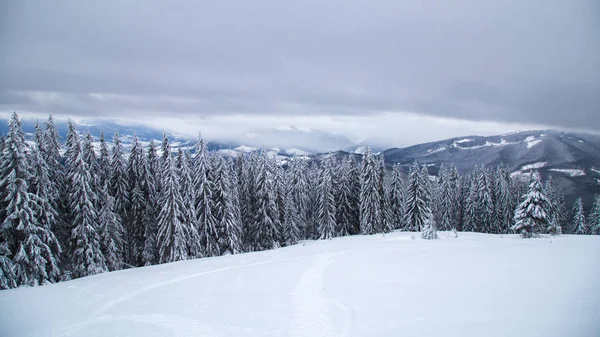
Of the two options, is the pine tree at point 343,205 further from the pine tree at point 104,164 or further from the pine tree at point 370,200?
the pine tree at point 104,164

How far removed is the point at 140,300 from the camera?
1395 cm

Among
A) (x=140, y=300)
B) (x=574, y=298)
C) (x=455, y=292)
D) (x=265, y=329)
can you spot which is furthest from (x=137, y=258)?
(x=574, y=298)

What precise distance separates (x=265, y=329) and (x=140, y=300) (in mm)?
7429

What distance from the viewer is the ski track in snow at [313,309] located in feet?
30.5

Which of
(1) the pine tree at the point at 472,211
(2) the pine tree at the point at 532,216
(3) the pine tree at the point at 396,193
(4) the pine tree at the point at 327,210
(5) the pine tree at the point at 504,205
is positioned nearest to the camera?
(2) the pine tree at the point at 532,216

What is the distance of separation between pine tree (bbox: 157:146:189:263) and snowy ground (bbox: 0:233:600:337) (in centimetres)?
1462

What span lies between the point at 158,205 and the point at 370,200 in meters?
28.8

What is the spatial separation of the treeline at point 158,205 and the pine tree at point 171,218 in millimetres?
106

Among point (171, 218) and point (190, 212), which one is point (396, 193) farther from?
point (171, 218)

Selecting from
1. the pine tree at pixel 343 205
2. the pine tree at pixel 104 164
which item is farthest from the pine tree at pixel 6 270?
the pine tree at pixel 343 205

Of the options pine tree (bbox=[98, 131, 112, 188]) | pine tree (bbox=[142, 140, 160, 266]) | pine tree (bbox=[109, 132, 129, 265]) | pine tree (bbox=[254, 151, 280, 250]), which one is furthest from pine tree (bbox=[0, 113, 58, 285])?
pine tree (bbox=[254, 151, 280, 250])

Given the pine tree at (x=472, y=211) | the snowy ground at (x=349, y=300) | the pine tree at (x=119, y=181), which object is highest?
the pine tree at (x=119, y=181)

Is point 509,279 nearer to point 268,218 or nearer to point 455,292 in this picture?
point 455,292

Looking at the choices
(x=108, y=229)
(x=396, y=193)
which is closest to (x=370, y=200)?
(x=396, y=193)
